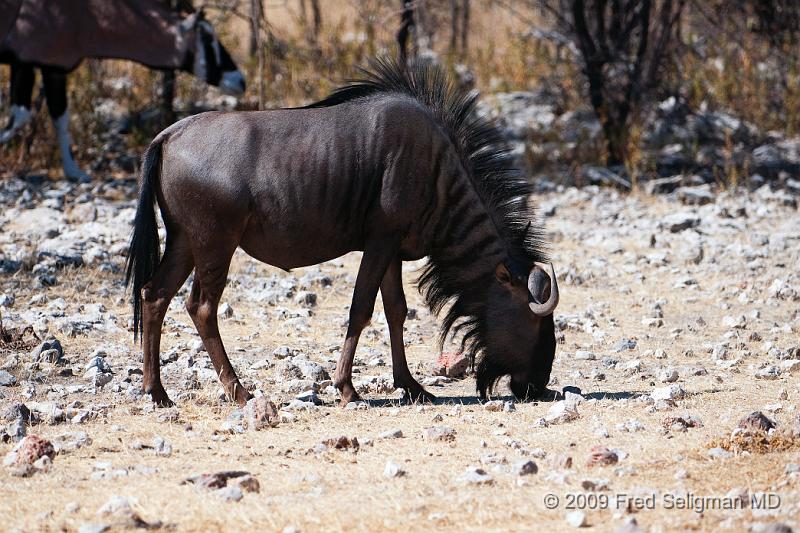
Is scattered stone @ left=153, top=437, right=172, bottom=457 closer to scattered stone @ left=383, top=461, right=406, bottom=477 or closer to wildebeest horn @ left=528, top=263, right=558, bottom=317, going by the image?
scattered stone @ left=383, top=461, right=406, bottom=477

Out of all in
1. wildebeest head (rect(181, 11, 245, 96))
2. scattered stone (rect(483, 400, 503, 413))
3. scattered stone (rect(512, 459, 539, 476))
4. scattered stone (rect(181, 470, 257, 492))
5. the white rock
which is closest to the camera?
scattered stone (rect(181, 470, 257, 492))

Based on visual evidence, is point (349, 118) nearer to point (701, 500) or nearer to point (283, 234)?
point (283, 234)

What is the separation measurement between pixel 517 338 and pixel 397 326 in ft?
2.33

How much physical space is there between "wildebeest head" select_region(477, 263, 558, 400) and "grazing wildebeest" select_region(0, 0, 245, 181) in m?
7.50

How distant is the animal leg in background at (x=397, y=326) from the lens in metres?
6.54

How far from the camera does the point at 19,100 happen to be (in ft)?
42.7

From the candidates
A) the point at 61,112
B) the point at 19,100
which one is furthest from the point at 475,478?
the point at 19,100

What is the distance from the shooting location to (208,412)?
19.6 feet

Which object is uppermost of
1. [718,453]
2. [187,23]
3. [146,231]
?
[187,23]

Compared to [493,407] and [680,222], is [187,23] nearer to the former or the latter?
[680,222]

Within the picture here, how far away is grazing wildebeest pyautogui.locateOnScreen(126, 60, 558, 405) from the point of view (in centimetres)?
614

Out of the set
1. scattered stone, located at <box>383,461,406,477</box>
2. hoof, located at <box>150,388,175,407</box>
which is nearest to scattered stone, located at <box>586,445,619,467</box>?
scattered stone, located at <box>383,461,406,477</box>

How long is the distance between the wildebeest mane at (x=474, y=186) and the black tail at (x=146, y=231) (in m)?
0.98

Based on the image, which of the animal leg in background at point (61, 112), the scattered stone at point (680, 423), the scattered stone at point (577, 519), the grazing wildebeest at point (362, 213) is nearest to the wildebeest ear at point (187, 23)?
the animal leg in background at point (61, 112)
